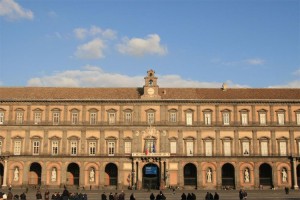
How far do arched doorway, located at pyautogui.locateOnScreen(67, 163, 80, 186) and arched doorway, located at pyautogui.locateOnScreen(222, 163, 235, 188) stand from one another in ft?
70.9

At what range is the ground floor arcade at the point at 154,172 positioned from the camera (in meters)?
60.0

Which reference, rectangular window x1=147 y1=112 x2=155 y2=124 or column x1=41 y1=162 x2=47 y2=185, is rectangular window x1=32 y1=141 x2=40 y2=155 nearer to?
column x1=41 y1=162 x2=47 y2=185

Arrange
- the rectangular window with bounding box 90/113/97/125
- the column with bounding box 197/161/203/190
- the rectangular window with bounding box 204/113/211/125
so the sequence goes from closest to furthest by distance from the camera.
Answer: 1. the column with bounding box 197/161/203/190
2. the rectangular window with bounding box 90/113/97/125
3. the rectangular window with bounding box 204/113/211/125

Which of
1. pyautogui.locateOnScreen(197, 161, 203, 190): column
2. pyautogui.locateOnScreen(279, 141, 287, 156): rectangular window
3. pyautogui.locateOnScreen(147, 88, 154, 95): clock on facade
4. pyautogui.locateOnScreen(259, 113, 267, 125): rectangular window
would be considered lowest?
pyautogui.locateOnScreen(197, 161, 203, 190): column

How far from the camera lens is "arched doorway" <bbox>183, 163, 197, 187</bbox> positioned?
2410 inches

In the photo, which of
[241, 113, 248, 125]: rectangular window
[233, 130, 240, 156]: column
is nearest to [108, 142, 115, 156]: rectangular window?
[233, 130, 240, 156]: column

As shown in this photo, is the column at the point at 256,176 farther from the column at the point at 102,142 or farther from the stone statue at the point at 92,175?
the stone statue at the point at 92,175

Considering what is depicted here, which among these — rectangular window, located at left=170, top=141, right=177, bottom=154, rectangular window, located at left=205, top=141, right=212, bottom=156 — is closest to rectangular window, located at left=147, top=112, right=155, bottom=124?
rectangular window, located at left=170, top=141, right=177, bottom=154

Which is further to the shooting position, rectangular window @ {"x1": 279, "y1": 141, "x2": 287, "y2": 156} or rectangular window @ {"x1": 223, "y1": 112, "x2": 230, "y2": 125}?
rectangular window @ {"x1": 223, "y1": 112, "x2": 230, "y2": 125}

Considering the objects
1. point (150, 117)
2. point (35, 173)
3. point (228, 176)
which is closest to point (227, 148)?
point (228, 176)

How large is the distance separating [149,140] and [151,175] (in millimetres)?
5134

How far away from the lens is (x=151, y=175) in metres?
61.1

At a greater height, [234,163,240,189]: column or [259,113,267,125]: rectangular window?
[259,113,267,125]: rectangular window

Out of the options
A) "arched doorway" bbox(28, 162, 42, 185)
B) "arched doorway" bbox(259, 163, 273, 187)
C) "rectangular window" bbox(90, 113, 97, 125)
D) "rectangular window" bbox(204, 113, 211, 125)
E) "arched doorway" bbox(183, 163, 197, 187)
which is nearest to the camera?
"arched doorway" bbox(183, 163, 197, 187)
